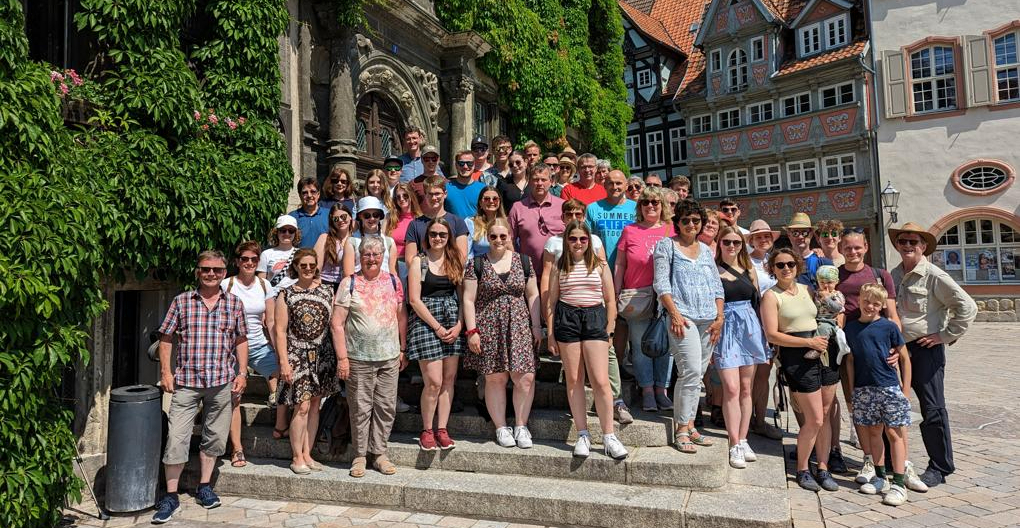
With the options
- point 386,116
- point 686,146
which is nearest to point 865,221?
point 686,146

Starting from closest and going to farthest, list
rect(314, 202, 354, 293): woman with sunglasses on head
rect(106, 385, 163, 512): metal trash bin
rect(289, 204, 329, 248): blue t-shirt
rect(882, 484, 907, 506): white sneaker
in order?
rect(882, 484, 907, 506): white sneaker < rect(106, 385, 163, 512): metal trash bin < rect(314, 202, 354, 293): woman with sunglasses on head < rect(289, 204, 329, 248): blue t-shirt

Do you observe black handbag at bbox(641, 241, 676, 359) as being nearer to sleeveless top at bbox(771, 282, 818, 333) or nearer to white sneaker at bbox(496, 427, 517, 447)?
sleeveless top at bbox(771, 282, 818, 333)

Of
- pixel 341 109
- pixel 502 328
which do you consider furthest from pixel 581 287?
pixel 341 109

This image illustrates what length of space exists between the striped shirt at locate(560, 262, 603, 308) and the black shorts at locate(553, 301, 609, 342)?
0.04m

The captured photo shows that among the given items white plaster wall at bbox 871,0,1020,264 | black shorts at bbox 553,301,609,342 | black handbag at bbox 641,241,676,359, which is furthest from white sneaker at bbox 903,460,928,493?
white plaster wall at bbox 871,0,1020,264

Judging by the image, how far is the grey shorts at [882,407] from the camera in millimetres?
4500

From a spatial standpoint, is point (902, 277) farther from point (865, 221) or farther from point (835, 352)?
point (865, 221)

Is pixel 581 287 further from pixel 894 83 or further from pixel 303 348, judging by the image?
pixel 894 83

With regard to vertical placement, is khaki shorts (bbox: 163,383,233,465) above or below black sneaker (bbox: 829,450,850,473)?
above

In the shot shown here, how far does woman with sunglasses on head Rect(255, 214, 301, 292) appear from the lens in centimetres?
557

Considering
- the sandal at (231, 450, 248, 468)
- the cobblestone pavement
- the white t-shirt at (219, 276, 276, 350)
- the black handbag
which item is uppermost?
the white t-shirt at (219, 276, 276, 350)

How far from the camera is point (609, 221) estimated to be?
19.2ft

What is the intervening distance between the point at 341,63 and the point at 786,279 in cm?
724

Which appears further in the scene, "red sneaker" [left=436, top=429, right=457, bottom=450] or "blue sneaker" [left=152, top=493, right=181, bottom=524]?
"red sneaker" [left=436, top=429, right=457, bottom=450]
